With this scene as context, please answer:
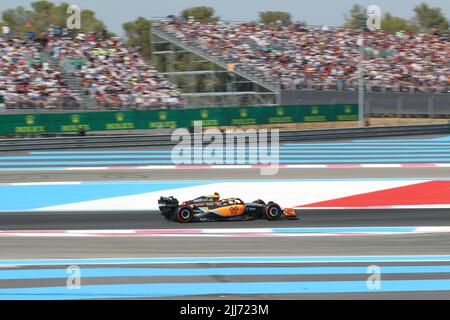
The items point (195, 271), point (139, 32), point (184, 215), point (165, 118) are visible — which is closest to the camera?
point (195, 271)

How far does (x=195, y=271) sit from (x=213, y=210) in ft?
11.3

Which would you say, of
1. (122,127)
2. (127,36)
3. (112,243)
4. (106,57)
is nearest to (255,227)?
(112,243)

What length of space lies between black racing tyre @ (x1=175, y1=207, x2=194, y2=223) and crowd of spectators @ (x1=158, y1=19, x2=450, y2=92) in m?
24.4

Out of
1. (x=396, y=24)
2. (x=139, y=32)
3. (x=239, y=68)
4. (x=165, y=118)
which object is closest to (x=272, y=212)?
(x=165, y=118)

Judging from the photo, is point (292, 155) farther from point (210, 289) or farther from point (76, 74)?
point (210, 289)

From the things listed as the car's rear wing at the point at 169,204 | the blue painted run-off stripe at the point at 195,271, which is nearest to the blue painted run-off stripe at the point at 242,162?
the car's rear wing at the point at 169,204

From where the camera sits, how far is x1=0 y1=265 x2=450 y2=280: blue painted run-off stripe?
8.99m

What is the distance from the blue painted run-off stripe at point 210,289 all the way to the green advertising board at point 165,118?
61.8 feet

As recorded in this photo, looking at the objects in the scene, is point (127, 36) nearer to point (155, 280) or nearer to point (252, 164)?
point (252, 164)

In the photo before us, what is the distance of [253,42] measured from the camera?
38094 millimetres

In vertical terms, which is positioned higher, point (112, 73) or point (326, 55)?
point (326, 55)

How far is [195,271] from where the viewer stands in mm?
9148

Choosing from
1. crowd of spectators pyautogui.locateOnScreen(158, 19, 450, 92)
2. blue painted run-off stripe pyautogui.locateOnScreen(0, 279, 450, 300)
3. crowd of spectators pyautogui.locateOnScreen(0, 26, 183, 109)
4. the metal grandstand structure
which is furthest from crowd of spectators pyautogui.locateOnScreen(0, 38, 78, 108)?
blue painted run-off stripe pyautogui.locateOnScreen(0, 279, 450, 300)
